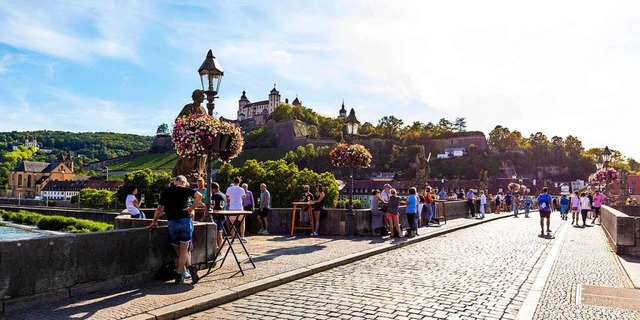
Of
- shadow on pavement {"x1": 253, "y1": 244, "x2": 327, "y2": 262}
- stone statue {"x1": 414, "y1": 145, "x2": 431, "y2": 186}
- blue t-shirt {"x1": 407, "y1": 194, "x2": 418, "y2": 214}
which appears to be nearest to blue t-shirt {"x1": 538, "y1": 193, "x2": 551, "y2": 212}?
blue t-shirt {"x1": 407, "y1": 194, "x2": 418, "y2": 214}

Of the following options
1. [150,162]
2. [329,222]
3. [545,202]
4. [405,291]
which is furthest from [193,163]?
[150,162]

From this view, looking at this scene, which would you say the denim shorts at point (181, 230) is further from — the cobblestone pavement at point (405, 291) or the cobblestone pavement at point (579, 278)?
the cobblestone pavement at point (579, 278)

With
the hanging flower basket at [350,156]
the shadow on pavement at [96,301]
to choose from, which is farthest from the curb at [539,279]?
the hanging flower basket at [350,156]

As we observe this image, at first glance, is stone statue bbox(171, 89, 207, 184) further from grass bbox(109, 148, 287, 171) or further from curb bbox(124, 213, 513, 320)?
grass bbox(109, 148, 287, 171)

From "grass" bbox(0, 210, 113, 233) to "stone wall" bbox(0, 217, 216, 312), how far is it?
14146mm

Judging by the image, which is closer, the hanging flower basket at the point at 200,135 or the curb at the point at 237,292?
the curb at the point at 237,292

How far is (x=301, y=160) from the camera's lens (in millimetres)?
125562

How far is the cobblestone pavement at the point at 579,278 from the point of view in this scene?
23.8ft

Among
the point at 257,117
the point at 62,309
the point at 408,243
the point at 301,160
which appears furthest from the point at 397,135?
the point at 62,309

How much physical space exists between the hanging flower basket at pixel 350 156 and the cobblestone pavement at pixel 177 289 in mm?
4375

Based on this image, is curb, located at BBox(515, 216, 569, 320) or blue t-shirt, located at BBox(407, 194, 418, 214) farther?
blue t-shirt, located at BBox(407, 194, 418, 214)

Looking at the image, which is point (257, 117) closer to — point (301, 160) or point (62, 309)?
point (301, 160)

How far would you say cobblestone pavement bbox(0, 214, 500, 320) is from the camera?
21.8 feet

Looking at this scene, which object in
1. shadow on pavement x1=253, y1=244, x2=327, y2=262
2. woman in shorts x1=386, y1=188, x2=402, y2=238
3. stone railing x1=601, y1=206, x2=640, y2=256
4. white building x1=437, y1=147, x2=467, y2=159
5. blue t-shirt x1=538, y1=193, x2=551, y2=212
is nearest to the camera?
shadow on pavement x1=253, y1=244, x2=327, y2=262
